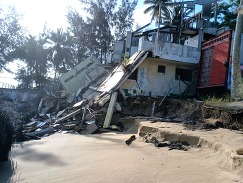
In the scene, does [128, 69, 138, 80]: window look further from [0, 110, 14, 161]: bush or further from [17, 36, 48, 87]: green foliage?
[17, 36, 48, 87]: green foliage

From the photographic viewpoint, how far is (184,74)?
18547 mm

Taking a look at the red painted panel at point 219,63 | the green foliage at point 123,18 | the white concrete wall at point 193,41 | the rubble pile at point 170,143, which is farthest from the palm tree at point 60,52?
the rubble pile at point 170,143

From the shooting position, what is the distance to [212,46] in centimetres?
1516

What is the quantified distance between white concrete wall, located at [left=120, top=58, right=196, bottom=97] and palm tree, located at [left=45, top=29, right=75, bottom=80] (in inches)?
933

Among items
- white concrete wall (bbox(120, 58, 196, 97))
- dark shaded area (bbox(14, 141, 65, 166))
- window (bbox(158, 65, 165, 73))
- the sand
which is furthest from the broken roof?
the sand

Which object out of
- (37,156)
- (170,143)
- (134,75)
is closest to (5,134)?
(37,156)

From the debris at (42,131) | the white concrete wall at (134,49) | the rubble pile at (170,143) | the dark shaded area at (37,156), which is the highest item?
the white concrete wall at (134,49)

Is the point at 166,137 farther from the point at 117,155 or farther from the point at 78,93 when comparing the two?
the point at 78,93

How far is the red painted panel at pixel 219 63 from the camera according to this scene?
1362 centimetres

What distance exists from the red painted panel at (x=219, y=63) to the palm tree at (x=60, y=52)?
90.8 feet

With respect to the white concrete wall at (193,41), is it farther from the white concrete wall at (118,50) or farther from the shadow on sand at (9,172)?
the shadow on sand at (9,172)

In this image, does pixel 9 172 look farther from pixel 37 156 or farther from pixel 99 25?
pixel 99 25

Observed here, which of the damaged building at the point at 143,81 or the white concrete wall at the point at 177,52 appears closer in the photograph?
the damaged building at the point at 143,81

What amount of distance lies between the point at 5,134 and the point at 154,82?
500 inches
